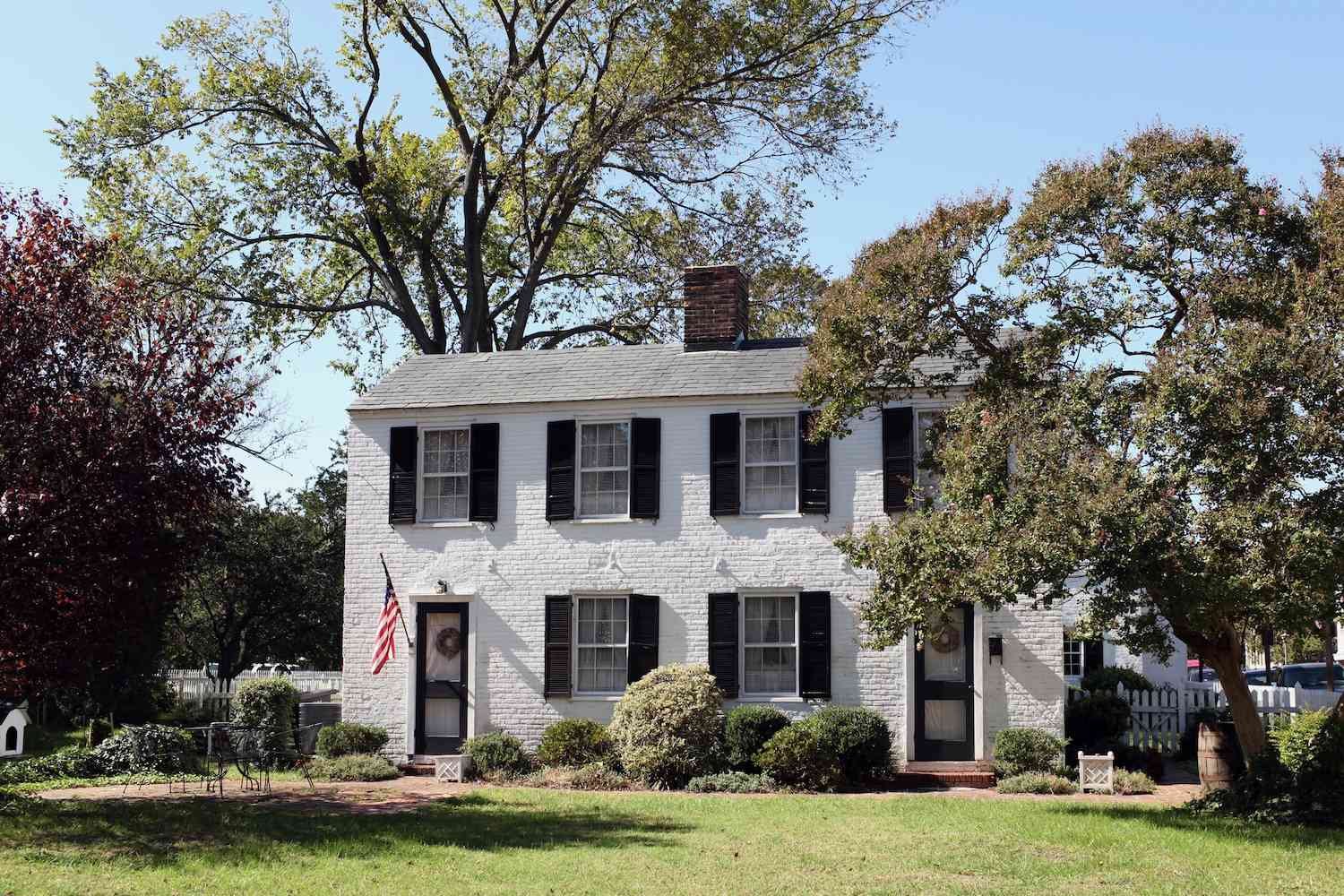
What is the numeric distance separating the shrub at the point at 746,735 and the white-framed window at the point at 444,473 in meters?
5.41

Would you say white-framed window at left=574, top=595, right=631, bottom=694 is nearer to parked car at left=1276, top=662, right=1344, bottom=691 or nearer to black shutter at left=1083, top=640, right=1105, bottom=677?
black shutter at left=1083, top=640, right=1105, bottom=677

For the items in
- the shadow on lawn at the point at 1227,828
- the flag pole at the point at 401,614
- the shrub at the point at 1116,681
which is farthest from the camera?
the shrub at the point at 1116,681

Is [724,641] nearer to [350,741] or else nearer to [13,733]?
[350,741]

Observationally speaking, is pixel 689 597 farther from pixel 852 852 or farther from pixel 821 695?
pixel 852 852

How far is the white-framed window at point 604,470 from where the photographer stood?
2050 cm

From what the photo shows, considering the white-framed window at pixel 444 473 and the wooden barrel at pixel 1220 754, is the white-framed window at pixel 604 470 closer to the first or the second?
the white-framed window at pixel 444 473

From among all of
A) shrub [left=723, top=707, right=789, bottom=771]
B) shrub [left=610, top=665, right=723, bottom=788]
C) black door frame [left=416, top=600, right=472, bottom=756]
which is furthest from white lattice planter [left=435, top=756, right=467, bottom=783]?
shrub [left=723, top=707, right=789, bottom=771]

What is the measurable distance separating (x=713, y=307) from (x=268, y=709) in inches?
356

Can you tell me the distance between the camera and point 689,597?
19.9 metres

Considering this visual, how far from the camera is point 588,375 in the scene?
21.2 m

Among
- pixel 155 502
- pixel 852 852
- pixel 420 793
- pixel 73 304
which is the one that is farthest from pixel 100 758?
pixel 852 852

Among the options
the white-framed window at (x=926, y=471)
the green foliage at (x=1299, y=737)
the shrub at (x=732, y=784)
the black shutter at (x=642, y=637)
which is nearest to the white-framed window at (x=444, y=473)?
the black shutter at (x=642, y=637)

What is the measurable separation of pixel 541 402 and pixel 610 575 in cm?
277

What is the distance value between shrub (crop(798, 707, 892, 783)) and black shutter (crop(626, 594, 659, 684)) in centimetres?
254
